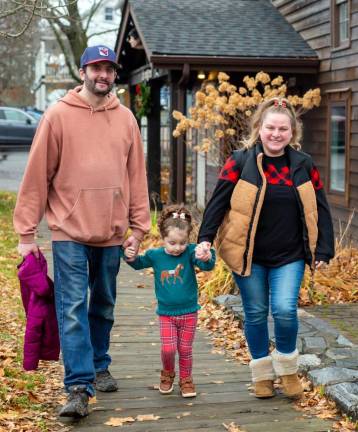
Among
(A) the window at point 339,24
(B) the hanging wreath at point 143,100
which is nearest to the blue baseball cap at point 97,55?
(A) the window at point 339,24

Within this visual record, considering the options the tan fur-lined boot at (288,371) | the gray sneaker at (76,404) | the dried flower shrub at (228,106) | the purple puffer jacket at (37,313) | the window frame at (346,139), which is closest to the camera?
the gray sneaker at (76,404)

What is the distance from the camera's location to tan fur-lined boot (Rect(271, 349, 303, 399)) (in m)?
4.83

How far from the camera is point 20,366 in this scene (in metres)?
5.76

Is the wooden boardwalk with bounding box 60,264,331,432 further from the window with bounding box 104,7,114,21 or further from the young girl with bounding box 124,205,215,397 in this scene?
the window with bounding box 104,7,114,21

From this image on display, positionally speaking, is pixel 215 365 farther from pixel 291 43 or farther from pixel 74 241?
pixel 291 43

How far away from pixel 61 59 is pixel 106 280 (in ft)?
187

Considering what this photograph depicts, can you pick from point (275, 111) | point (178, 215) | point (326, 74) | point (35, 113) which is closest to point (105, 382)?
point (178, 215)

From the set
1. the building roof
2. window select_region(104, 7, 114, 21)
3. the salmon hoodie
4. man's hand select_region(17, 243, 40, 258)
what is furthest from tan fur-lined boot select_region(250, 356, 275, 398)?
window select_region(104, 7, 114, 21)

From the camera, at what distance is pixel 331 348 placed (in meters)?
5.93

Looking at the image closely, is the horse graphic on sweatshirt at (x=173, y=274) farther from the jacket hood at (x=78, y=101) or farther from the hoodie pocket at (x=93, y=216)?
the jacket hood at (x=78, y=101)

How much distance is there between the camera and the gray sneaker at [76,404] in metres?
4.41

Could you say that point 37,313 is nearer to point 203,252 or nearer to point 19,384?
point 19,384

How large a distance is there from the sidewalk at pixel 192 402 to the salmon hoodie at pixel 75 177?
3.41 feet

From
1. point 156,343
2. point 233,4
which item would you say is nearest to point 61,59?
point 233,4
